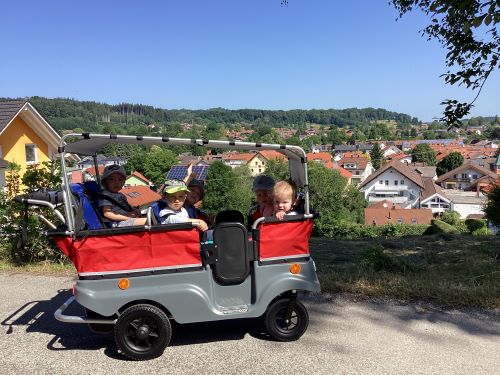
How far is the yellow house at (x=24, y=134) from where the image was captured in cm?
1759

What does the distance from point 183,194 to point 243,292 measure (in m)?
1.05

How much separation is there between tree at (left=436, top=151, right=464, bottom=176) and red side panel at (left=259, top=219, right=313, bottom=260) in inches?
3948

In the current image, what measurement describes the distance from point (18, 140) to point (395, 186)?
64231 mm

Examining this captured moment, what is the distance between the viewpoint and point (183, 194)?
405 centimetres

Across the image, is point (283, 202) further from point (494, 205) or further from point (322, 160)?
point (322, 160)

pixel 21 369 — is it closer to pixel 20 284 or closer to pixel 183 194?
pixel 183 194

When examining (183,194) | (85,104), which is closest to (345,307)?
(183,194)

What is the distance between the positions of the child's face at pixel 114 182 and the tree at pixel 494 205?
14455 mm

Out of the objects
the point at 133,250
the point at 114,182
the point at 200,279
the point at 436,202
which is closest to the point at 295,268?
the point at 200,279

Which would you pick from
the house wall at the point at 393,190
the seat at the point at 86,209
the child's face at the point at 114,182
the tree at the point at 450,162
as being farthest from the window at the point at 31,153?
the tree at the point at 450,162

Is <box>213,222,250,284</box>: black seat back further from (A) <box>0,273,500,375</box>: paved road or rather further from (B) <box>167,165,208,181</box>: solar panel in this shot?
(B) <box>167,165,208,181</box>: solar panel

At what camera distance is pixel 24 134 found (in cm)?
1941

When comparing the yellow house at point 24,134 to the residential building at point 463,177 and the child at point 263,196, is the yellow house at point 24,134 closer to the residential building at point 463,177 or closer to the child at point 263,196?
the child at point 263,196

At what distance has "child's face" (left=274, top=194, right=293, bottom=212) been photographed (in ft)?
13.2
